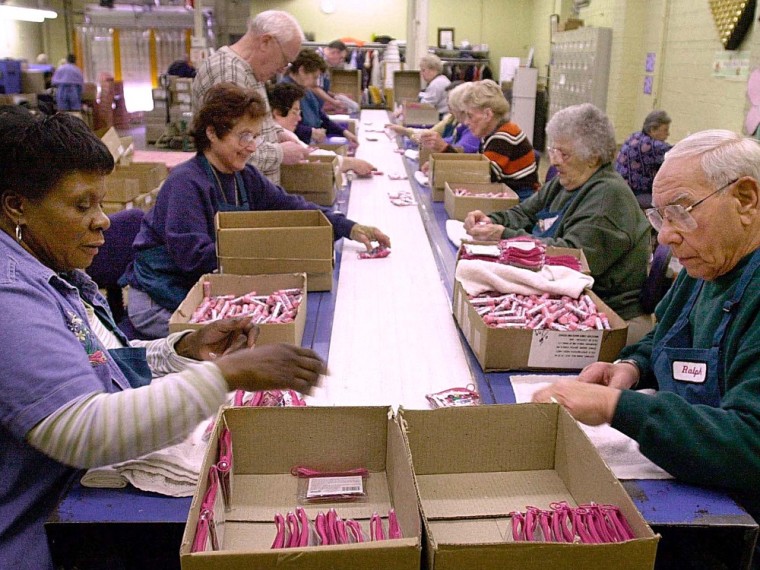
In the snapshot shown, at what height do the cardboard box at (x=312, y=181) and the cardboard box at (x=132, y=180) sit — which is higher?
the cardboard box at (x=312, y=181)

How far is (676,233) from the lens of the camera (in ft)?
5.43

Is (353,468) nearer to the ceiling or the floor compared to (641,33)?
nearer to the floor

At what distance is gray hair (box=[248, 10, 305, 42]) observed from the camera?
366 cm

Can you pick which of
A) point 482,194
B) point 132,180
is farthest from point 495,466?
point 132,180

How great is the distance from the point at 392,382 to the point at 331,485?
1.86 feet

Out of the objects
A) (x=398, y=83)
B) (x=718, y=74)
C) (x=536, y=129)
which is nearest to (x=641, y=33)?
(x=718, y=74)

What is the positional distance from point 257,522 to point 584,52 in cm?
1011

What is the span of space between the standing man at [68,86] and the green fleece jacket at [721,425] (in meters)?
14.8

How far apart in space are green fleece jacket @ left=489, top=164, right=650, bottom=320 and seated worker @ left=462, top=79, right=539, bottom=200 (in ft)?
5.18

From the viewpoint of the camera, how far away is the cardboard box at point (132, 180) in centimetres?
563

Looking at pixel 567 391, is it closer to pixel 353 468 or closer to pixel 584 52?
pixel 353 468

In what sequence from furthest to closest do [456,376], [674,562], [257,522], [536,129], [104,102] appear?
[104,102] < [536,129] < [456,376] < [674,562] < [257,522]

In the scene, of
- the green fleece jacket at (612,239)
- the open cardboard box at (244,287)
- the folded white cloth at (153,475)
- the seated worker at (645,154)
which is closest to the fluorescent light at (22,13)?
the seated worker at (645,154)

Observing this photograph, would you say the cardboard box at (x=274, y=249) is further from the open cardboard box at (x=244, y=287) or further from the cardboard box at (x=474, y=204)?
the cardboard box at (x=474, y=204)
